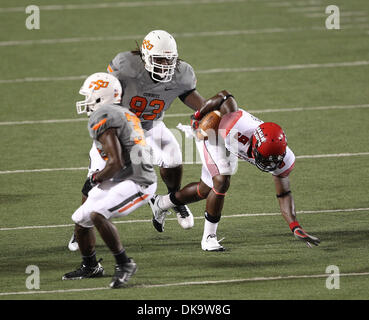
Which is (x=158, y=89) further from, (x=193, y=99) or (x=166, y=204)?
(x=166, y=204)

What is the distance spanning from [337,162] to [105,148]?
349 cm

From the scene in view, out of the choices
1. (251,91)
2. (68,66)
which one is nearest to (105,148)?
(251,91)

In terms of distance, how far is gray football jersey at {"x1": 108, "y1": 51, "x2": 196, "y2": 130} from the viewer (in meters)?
6.74

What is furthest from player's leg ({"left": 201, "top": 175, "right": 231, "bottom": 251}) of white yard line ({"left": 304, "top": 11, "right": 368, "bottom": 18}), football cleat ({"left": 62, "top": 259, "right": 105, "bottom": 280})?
white yard line ({"left": 304, "top": 11, "right": 368, "bottom": 18})

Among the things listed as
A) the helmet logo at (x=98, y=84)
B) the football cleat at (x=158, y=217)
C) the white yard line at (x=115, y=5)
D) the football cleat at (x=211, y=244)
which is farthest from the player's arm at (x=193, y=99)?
the white yard line at (x=115, y=5)

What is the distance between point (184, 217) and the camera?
6797 mm

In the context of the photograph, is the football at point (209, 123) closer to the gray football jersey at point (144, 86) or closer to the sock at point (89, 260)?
the gray football jersey at point (144, 86)

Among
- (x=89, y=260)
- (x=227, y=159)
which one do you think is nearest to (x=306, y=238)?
(x=227, y=159)

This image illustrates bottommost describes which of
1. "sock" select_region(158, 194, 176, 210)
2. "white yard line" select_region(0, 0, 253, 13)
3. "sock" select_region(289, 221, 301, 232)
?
"sock" select_region(289, 221, 301, 232)

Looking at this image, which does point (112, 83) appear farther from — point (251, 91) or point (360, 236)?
point (251, 91)

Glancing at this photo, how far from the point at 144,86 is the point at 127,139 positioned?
130 cm

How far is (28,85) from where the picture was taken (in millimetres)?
10977

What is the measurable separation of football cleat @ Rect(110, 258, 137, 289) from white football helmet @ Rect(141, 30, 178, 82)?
1716mm

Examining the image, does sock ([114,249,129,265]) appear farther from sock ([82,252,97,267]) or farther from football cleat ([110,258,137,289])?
sock ([82,252,97,267])
